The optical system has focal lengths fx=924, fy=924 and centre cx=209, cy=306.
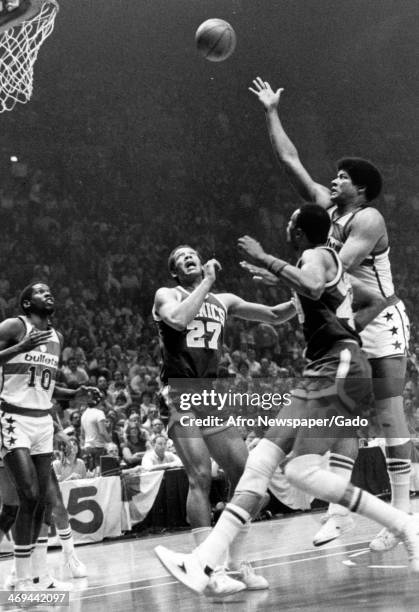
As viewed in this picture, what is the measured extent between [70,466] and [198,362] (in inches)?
172

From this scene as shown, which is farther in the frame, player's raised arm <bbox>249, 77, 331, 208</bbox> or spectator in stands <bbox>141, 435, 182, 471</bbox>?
spectator in stands <bbox>141, 435, 182, 471</bbox>

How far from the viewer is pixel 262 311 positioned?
5.90m

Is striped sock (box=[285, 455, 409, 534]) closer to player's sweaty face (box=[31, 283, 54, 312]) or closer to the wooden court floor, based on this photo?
the wooden court floor

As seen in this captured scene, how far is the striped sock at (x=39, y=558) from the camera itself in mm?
6227

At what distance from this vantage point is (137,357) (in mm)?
15562

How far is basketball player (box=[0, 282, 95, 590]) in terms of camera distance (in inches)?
230

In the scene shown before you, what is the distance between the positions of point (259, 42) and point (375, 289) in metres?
18.8

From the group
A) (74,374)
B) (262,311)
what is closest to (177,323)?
(262,311)

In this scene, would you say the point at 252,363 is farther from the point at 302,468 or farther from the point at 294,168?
the point at 302,468

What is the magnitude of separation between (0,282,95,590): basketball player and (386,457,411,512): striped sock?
2.23m

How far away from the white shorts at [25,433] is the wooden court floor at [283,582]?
3.20 feet

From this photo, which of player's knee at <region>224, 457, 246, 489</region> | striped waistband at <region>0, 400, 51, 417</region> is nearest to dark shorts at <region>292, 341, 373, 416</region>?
player's knee at <region>224, 457, 246, 489</region>

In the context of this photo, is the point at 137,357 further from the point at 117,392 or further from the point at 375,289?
the point at 375,289

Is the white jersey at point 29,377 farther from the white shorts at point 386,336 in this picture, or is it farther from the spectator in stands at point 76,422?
the spectator in stands at point 76,422
